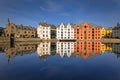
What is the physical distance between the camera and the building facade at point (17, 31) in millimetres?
119044

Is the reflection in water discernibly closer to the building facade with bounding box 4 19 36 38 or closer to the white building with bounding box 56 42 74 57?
the white building with bounding box 56 42 74 57

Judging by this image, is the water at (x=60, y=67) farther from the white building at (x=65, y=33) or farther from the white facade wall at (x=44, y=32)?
the white building at (x=65, y=33)

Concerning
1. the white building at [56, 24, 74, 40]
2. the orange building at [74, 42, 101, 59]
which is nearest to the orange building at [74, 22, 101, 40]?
the white building at [56, 24, 74, 40]

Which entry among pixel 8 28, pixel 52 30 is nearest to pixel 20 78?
pixel 8 28

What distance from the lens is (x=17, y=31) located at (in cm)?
12450

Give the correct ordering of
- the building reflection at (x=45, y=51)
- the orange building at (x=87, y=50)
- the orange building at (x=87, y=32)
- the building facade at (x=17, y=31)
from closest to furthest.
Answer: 1. the building reflection at (x=45, y=51)
2. the orange building at (x=87, y=50)
3. the building facade at (x=17, y=31)
4. the orange building at (x=87, y=32)

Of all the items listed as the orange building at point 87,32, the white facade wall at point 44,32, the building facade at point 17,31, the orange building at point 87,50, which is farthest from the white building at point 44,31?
the orange building at point 87,50

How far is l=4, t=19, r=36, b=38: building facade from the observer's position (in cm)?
11904

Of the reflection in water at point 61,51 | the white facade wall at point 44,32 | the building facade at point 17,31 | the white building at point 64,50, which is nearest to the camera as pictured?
the reflection in water at point 61,51

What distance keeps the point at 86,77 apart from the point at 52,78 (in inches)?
141

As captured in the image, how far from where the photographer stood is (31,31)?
138m

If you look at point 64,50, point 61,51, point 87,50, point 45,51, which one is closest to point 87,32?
point 87,50

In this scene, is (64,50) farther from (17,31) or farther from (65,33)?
(65,33)

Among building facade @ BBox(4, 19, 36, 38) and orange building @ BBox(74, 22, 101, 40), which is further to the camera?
orange building @ BBox(74, 22, 101, 40)
